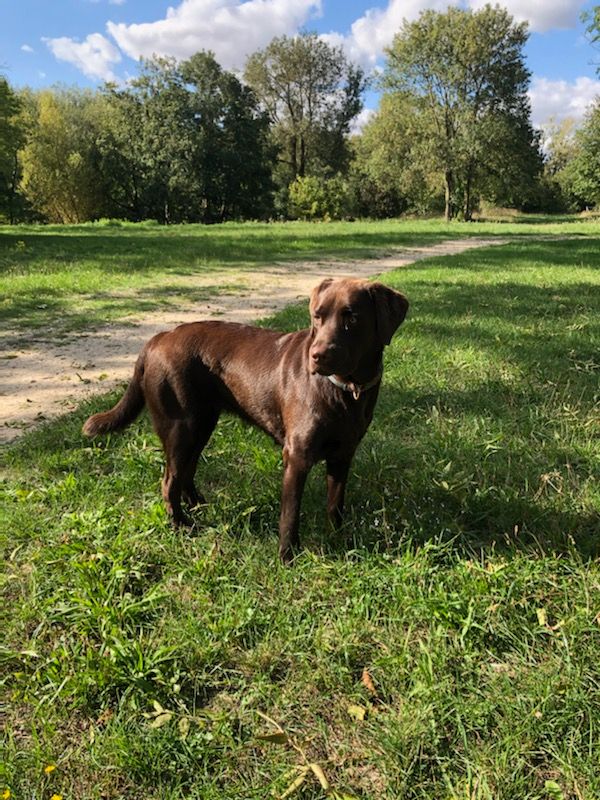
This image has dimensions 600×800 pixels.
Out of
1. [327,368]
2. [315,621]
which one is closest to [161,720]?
[315,621]

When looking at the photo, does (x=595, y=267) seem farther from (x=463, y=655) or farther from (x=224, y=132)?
(x=224, y=132)

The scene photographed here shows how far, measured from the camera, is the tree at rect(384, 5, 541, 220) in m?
38.5

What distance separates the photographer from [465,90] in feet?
131

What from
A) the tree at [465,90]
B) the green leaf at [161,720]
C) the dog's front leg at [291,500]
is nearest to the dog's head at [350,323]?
the dog's front leg at [291,500]

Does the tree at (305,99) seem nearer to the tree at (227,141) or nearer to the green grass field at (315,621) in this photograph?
the tree at (227,141)

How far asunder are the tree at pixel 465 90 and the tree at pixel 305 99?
11.0 meters

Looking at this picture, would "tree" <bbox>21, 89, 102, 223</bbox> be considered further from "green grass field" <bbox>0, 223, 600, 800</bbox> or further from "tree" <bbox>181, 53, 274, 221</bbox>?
"green grass field" <bbox>0, 223, 600, 800</bbox>

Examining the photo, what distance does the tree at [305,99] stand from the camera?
48.4 meters

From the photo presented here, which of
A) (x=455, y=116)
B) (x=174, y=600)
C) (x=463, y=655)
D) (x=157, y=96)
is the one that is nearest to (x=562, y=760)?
(x=463, y=655)

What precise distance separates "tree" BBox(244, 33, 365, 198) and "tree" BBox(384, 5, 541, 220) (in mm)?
10985

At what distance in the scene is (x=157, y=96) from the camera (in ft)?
140

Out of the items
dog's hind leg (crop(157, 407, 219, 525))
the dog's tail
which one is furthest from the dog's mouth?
the dog's tail

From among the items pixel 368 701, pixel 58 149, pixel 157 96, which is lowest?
pixel 368 701

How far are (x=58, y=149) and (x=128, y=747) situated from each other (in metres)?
49.9
